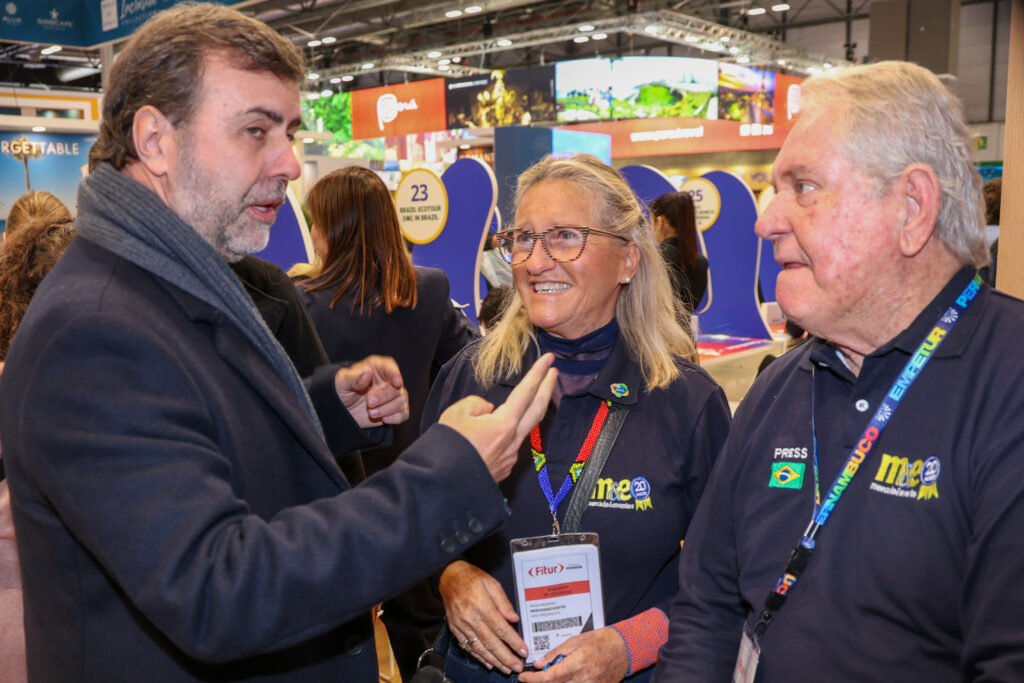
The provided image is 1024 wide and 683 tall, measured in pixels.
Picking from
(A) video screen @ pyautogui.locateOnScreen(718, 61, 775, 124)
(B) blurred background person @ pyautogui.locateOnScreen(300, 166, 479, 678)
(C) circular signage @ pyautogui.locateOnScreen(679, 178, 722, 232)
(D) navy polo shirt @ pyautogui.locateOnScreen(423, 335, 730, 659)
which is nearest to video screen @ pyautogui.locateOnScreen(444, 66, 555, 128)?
(A) video screen @ pyautogui.locateOnScreen(718, 61, 775, 124)

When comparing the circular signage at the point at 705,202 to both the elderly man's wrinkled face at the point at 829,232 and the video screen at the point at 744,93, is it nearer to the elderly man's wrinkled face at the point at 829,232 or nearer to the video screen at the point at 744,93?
the elderly man's wrinkled face at the point at 829,232

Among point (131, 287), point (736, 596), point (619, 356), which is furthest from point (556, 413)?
point (131, 287)

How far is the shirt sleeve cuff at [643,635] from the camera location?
1.60m

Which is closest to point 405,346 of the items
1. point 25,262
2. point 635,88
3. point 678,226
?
point 25,262

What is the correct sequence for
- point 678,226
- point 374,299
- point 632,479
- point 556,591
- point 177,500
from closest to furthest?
point 177,500
point 556,591
point 632,479
point 374,299
point 678,226

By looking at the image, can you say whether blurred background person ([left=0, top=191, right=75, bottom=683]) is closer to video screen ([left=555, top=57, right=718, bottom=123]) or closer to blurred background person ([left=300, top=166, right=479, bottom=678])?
blurred background person ([left=300, top=166, right=479, bottom=678])

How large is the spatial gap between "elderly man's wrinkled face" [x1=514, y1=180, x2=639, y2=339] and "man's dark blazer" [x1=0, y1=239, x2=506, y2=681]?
2.80 feet

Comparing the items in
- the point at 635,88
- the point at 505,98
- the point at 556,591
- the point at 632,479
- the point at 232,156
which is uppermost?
the point at 635,88

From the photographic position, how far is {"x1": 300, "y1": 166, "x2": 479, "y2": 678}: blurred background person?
2949mm

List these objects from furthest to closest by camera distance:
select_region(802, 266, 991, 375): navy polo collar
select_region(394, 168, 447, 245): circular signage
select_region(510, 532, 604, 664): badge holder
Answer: select_region(394, 168, 447, 245): circular signage → select_region(510, 532, 604, 664): badge holder → select_region(802, 266, 991, 375): navy polo collar

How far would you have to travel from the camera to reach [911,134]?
4.05 ft

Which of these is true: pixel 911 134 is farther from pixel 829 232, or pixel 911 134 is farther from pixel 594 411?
pixel 594 411

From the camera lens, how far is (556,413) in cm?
181

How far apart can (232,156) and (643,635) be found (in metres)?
1.18
